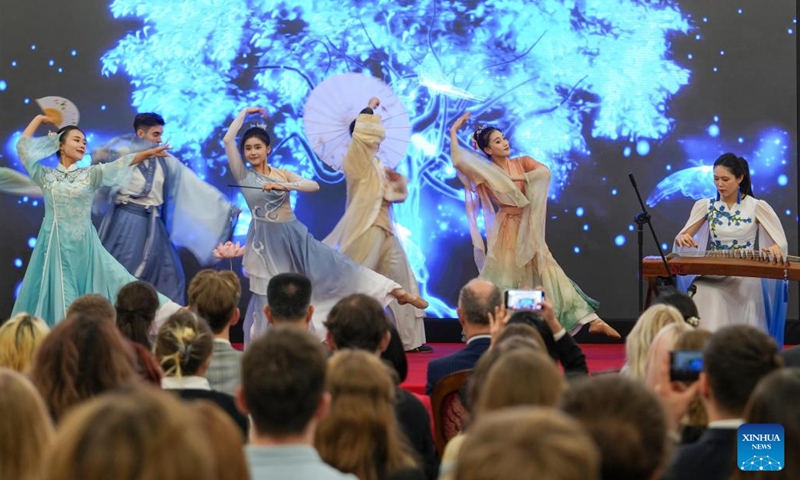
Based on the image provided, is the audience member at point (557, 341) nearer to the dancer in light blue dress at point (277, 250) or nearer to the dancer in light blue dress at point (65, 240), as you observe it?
the dancer in light blue dress at point (277, 250)

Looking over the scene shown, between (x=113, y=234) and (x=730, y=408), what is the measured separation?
6299mm

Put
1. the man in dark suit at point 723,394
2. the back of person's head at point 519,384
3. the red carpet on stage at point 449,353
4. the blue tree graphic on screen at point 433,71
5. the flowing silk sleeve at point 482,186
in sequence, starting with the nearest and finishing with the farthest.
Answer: the back of person's head at point 519,384 → the man in dark suit at point 723,394 → the red carpet on stage at point 449,353 → the flowing silk sleeve at point 482,186 → the blue tree graphic on screen at point 433,71

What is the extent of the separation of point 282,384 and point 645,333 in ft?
5.56

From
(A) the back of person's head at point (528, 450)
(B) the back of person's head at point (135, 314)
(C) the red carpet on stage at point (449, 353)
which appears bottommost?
(C) the red carpet on stage at point (449, 353)

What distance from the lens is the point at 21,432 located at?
181cm

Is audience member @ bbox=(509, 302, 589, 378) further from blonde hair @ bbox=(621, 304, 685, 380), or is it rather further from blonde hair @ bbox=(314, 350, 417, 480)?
blonde hair @ bbox=(314, 350, 417, 480)

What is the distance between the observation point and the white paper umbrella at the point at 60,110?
7.77 meters

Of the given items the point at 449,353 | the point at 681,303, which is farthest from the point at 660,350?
the point at 449,353

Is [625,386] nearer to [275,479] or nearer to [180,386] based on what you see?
[275,479]

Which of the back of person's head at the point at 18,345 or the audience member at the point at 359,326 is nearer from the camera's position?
the back of person's head at the point at 18,345

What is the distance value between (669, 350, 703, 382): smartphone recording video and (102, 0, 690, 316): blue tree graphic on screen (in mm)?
6130

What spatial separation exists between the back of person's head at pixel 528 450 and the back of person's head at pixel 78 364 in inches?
61.2

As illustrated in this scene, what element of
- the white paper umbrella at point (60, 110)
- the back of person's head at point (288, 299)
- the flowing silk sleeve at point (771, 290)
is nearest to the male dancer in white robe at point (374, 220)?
the white paper umbrella at point (60, 110)

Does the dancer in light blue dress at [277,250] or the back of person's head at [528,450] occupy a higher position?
the dancer in light blue dress at [277,250]
